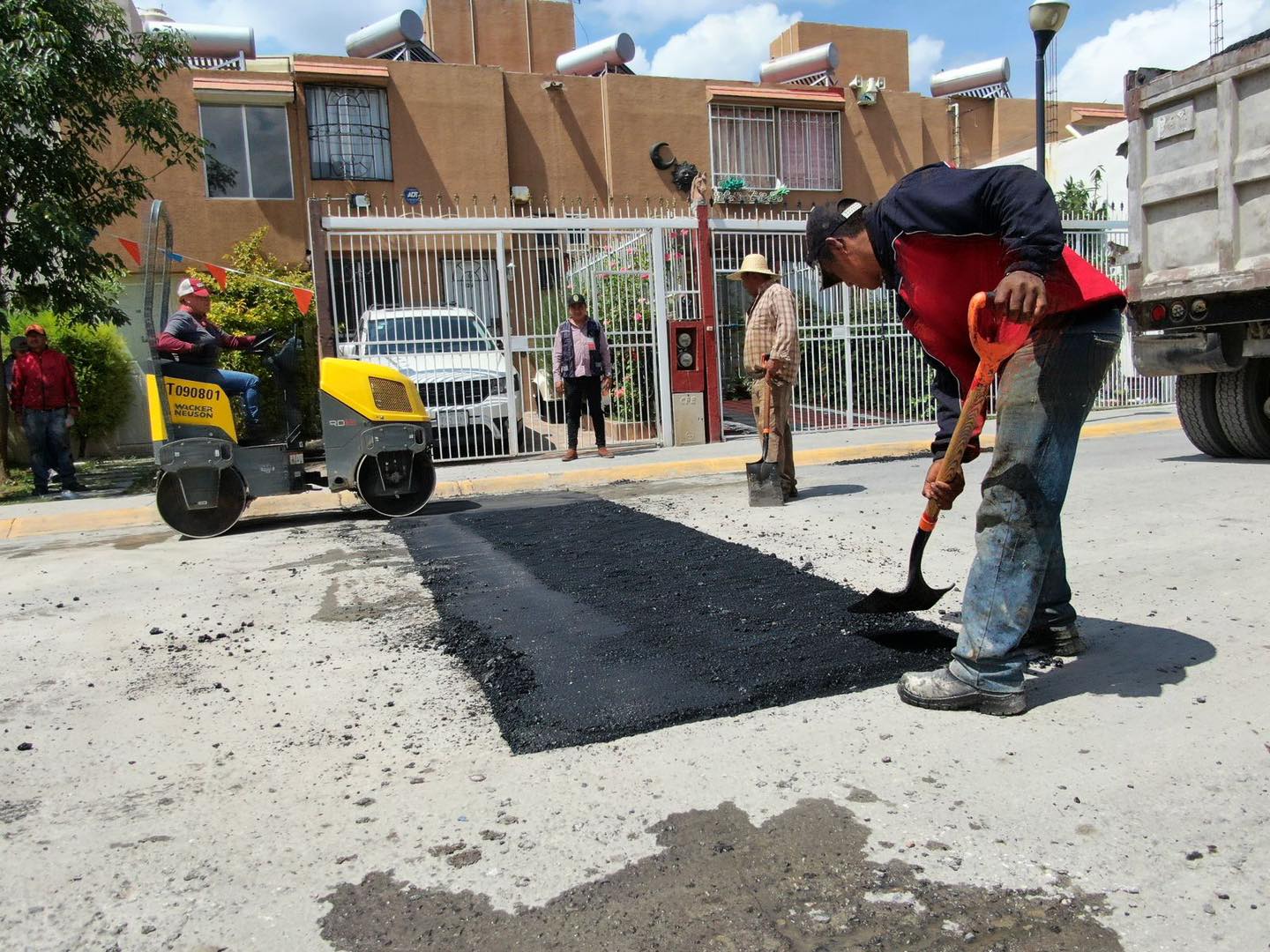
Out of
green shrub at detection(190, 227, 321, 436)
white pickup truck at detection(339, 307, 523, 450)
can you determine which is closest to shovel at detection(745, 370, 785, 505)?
white pickup truck at detection(339, 307, 523, 450)

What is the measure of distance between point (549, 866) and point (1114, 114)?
29.1m

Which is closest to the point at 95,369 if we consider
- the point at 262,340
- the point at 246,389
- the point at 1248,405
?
the point at 246,389

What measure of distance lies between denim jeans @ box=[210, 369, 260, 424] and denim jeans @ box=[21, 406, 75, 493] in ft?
12.5

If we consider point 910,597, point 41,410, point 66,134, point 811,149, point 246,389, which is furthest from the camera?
point 811,149

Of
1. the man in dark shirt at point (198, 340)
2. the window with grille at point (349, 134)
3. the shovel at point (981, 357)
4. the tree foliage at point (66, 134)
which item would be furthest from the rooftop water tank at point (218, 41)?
Result: the shovel at point (981, 357)

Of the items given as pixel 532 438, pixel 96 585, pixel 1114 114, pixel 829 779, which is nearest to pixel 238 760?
pixel 829 779

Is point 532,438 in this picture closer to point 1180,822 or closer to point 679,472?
point 679,472

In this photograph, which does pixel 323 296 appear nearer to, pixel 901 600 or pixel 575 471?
pixel 575 471

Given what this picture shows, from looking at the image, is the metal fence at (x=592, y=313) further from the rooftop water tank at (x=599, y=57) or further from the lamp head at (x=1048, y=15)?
the rooftop water tank at (x=599, y=57)

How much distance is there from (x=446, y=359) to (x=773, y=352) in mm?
5205

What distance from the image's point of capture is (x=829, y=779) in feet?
8.95

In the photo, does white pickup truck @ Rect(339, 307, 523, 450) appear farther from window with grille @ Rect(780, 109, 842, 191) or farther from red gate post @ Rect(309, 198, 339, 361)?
window with grille @ Rect(780, 109, 842, 191)

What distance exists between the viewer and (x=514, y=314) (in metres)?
12.4

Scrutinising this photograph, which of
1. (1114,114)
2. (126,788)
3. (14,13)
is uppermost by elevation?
(1114,114)
